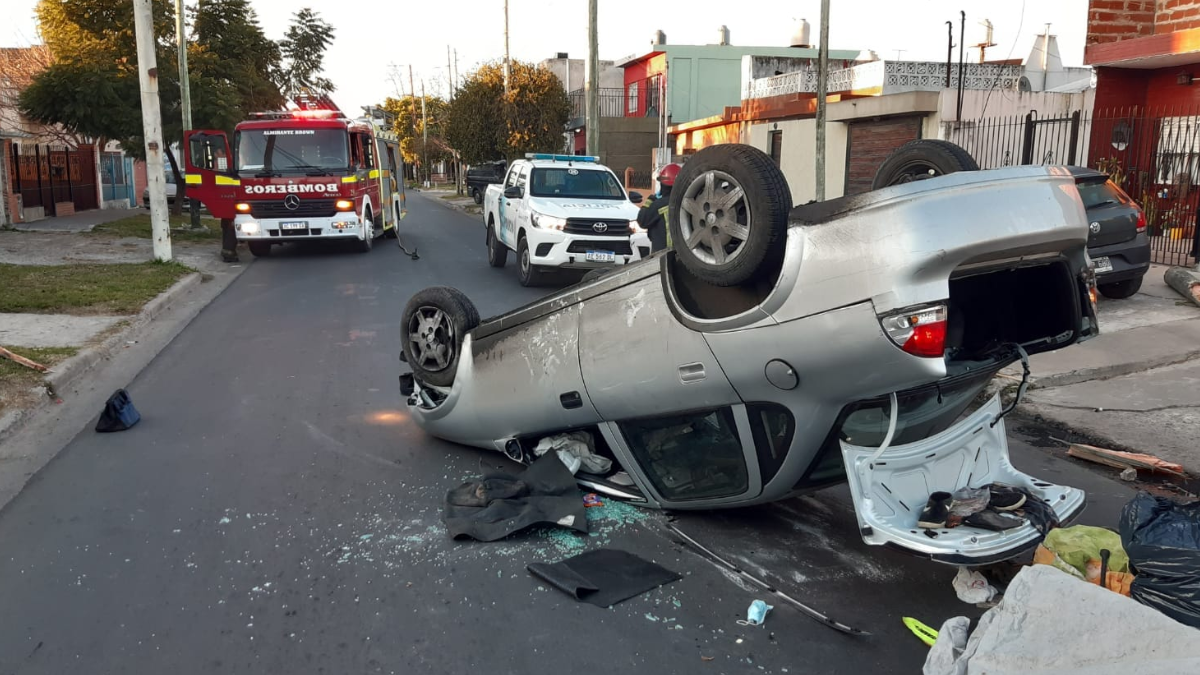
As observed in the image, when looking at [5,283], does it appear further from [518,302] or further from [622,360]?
[622,360]

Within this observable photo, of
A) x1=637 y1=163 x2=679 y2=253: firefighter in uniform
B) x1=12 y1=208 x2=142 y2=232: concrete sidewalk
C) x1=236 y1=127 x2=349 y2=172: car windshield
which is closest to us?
x1=637 y1=163 x2=679 y2=253: firefighter in uniform

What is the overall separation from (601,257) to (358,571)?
360 inches

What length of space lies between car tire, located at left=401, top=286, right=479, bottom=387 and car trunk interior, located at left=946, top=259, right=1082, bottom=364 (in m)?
2.87

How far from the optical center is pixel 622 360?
457 centimetres

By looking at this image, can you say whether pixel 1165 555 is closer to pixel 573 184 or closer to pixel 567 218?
pixel 567 218

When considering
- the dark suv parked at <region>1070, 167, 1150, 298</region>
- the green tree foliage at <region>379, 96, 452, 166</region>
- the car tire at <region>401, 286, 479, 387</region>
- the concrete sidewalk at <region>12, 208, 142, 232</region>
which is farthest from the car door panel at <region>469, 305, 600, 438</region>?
the green tree foliage at <region>379, 96, 452, 166</region>

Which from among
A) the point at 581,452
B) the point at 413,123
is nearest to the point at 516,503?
the point at 581,452

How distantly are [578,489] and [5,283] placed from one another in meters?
11.4

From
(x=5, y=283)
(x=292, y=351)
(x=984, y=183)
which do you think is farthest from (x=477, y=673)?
(x=5, y=283)

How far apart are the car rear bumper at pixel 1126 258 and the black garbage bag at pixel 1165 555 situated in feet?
25.3

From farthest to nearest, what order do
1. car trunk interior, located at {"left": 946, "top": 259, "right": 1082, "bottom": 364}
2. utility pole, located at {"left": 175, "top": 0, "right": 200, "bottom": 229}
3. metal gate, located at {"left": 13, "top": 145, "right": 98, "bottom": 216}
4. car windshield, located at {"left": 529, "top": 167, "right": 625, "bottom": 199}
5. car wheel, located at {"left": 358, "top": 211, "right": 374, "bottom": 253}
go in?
metal gate, located at {"left": 13, "top": 145, "right": 98, "bottom": 216} → utility pole, located at {"left": 175, "top": 0, "right": 200, "bottom": 229} → car wheel, located at {"left": 358, "top": 211, "right": 374, "bottom": 253} → car windshield, located at {"left": 529, "top": 167, "right": 625, "bottom": 199} → car trunk interior, located at {"left": 946, "top": 259, "right": 1082, "bottom": 364}

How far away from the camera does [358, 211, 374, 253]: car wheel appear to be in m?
18.9

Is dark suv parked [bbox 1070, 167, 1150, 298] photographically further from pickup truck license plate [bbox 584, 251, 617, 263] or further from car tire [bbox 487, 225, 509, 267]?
car tire [bbox 487, 225, 509, 267]

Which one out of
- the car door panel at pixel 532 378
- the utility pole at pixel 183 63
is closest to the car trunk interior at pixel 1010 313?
the car door panel at pixel 532 378
